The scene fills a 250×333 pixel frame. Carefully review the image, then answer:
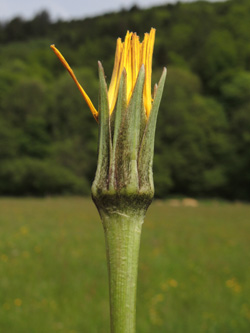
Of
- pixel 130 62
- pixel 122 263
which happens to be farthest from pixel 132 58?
pixel 122 263

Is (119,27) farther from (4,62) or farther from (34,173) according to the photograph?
(34,173)

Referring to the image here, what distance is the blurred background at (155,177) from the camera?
6.34 meters

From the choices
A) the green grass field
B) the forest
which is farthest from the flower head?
the forest

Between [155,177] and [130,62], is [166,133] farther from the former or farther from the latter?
[130,62]

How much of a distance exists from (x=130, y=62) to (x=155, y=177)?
35093 millimetres

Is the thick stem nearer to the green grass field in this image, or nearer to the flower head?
the flower head

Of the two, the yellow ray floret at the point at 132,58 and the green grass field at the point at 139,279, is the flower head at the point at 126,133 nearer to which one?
the yellow ray floret at the point at 132,58

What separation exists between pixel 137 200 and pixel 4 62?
55.8 meters

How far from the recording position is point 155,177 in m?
35.5

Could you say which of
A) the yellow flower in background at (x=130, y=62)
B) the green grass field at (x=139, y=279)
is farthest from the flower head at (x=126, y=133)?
the green grass field at (x=139, y=279)

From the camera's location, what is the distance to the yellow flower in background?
0.50 metres

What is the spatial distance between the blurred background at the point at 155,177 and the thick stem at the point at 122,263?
33cm

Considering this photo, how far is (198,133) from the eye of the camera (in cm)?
3750

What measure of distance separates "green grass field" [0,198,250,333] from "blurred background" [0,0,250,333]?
3cm
